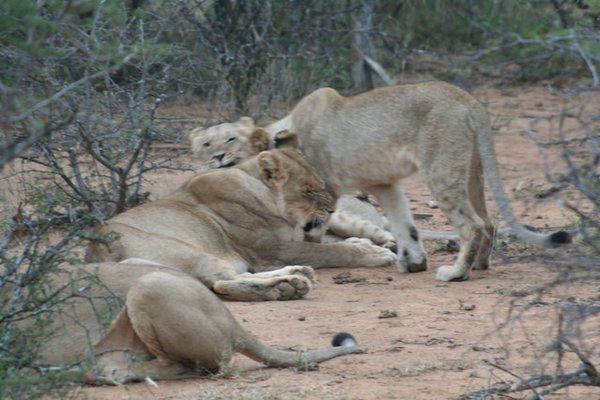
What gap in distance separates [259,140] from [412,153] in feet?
3.90

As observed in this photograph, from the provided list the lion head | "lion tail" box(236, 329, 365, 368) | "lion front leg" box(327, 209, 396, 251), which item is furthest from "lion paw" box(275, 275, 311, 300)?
"lion front leg" box(327, 209, 396, 251)

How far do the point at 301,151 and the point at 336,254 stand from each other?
0.76 metres

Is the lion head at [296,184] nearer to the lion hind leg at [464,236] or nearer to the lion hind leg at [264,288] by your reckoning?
the lion hind leg at [464,236]

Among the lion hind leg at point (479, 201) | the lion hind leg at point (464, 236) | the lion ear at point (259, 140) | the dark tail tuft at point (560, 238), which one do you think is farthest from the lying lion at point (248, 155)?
the dark tail tuft at point (560, 238)

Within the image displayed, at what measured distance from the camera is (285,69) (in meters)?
12.5

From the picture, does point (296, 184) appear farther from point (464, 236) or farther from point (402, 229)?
point (464, 236)

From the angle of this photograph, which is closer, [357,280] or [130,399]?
[130,399]

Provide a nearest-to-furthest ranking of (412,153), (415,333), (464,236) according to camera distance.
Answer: (415,333), (464,236), (412,153)

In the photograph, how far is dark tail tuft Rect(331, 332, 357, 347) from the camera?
5.43 metres

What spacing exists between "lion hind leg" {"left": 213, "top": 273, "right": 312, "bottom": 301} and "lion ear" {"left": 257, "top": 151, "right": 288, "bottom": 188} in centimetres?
110

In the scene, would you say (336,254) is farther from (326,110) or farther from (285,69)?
(285,69)

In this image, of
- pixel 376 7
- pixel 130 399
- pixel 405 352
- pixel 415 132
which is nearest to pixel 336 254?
pixel 415 132

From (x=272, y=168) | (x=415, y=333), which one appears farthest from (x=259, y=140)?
(x=415, y=333)

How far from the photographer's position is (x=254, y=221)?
763 cm
